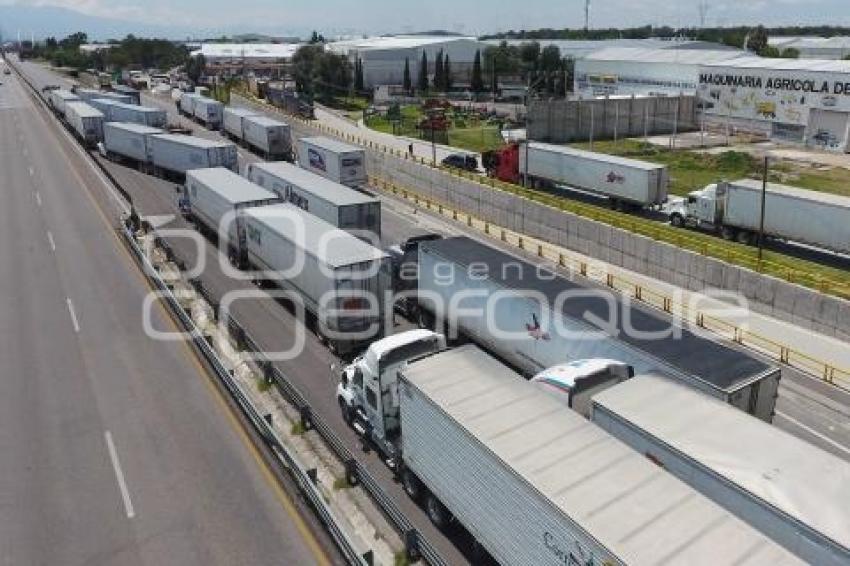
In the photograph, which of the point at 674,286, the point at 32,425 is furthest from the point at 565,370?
the point at 674,286

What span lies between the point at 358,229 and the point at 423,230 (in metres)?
8.93

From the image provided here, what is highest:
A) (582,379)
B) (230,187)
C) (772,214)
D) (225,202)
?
(230,187)

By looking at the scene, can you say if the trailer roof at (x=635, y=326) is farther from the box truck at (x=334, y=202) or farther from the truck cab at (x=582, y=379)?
the box truck at (x=334, y=202)

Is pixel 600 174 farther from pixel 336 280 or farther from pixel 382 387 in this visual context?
pixel 382 387

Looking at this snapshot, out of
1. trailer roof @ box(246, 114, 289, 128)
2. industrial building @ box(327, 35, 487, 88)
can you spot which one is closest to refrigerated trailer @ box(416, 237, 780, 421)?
trailer roof @ box(246, 114, 289, 128)

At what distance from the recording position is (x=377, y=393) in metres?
18.4

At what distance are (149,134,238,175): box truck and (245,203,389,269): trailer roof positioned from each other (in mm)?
22734

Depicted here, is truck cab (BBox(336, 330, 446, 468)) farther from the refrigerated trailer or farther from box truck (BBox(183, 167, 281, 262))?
box truck (BBox(183, 167, 281, 262))

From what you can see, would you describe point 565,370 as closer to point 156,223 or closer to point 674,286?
point 674,286

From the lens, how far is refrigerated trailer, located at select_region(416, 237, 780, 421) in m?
17.1

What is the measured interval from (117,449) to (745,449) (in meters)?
15.9

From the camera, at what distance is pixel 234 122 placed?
73188 millimetres

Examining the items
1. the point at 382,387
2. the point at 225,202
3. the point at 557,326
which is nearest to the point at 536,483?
the point at 382,387

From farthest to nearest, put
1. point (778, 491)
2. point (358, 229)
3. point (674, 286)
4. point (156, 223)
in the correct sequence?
point (156, 223) < point (358, 229) < point (674, 286) < point (778, 491)
